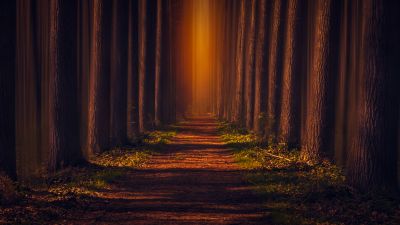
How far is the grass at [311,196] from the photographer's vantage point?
8484 millimetres

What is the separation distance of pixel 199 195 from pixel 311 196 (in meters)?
2.38

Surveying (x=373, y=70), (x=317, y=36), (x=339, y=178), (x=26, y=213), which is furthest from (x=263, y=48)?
(x=26, y=213)

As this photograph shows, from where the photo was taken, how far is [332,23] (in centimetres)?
1427

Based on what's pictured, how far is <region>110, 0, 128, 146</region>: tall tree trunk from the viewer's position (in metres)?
19.7

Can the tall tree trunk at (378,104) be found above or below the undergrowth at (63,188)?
above

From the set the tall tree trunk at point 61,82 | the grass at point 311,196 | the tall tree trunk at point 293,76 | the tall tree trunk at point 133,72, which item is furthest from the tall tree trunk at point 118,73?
the tall tree trunk at point 293,76

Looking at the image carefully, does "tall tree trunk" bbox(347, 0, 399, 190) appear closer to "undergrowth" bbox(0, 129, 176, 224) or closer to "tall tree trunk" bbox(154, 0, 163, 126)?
"undergrowth" bbox(0, 129, 176, 224)

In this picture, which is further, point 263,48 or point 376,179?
point 263,48

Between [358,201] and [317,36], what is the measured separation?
21.8ft

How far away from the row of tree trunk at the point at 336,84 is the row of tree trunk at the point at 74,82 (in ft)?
20.4

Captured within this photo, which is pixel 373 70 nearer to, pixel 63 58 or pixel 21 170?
pixel 63 58

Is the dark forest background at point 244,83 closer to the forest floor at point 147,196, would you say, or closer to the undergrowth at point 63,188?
the undergrowth at point 63,188

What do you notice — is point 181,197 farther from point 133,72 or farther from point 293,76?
point 133,72

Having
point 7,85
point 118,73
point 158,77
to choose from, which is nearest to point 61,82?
→ point 7,85
